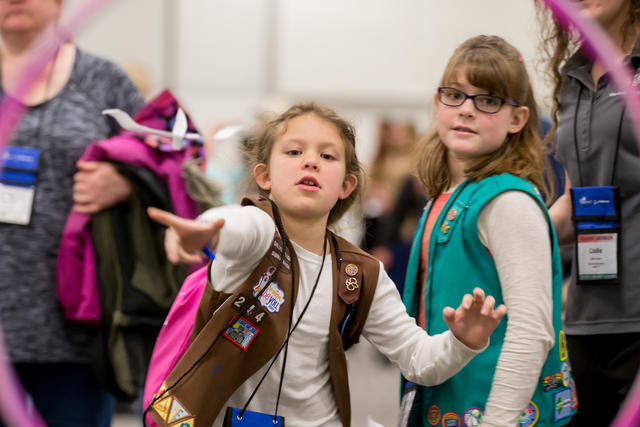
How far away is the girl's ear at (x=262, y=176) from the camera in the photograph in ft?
5.52

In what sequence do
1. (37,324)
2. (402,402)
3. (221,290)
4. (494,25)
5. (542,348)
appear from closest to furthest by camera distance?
1. (221,290)
2. (542,348)
3. (402,402)
4. (37,324)
5. (494,25)

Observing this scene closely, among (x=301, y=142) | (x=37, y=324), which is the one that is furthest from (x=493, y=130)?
(x=37, y=324)

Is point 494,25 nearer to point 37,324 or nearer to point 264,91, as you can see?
point 264,91

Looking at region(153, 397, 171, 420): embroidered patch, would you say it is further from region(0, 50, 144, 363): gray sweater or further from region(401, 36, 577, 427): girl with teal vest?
region(0, 50, 144, 363): gray sweater

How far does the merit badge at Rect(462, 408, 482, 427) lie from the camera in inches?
64.7

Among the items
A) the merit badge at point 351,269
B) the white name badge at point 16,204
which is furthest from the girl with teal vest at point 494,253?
the white name badge at point 16,204

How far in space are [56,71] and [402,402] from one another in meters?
1.30

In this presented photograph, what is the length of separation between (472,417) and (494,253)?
1.14 feet

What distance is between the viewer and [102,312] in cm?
210

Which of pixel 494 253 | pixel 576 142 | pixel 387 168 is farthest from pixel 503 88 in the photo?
pixel 387 168

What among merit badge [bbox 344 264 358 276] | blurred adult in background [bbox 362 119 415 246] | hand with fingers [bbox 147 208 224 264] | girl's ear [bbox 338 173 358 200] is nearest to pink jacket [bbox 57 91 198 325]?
girl's ear [bbox 338 173 358 200]

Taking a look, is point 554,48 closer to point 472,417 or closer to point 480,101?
point 480,101

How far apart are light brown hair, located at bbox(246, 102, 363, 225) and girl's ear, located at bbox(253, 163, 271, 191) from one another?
13 mm

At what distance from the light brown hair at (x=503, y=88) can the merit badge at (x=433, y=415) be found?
511mm
